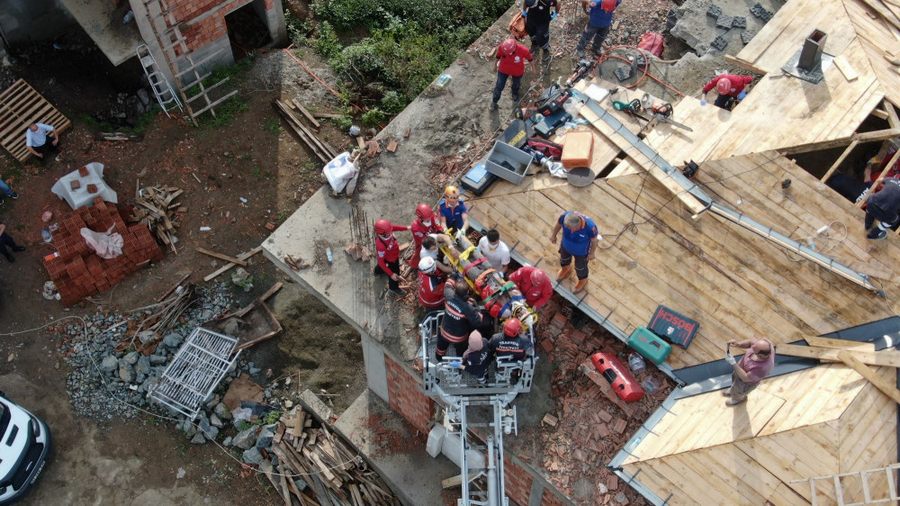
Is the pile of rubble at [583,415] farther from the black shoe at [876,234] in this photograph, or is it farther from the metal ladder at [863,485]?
the black shoe at [876,234]

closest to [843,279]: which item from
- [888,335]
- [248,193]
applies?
[888,335]

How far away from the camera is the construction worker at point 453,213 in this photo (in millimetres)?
13734

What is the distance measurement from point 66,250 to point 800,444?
640 inches

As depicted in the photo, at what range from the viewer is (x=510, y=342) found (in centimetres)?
1223

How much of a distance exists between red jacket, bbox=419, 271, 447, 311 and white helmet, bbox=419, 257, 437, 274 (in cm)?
23

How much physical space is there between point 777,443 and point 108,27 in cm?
1821

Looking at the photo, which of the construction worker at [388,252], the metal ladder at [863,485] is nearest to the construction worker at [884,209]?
the metal ladder at [863,485]

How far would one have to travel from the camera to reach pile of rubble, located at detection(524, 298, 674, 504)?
1270 cm

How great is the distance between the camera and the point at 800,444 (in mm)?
11867

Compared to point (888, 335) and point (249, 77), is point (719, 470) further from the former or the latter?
point (249, 77)

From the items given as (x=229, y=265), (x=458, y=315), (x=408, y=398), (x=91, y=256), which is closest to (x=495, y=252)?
(x=458, y=315)

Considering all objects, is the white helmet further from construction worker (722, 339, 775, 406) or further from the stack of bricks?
the stack of bricks

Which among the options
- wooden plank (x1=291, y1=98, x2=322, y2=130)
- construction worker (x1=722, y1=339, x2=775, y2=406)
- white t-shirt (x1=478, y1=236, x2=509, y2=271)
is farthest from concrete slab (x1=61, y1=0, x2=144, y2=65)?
construction worker (x1=722, y1=339, x2=775, y2=406)

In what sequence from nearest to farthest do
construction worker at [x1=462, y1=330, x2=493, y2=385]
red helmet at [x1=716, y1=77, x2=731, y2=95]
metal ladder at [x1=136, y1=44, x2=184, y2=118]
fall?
construction worker at [x1=462, y1=330, x2=493, y2=385]
red helmet at [x1=716, y1=77, x2=731, y2=95]
metal ladder at [x1=136, y1=44, x2=184, y2=118]
